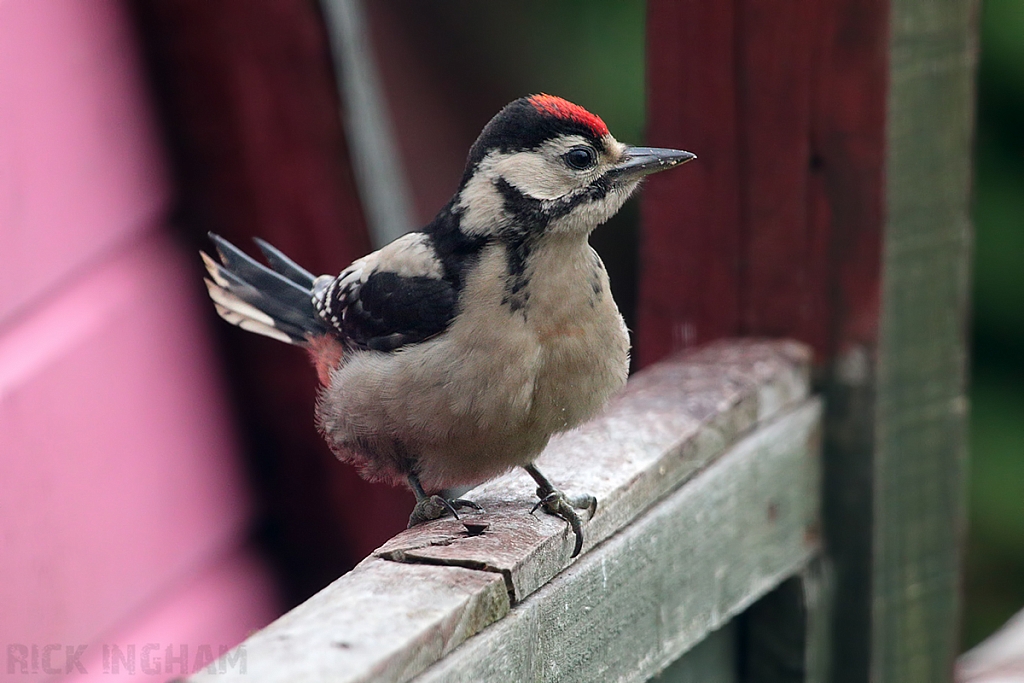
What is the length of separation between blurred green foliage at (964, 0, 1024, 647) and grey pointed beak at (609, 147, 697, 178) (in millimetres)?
1895

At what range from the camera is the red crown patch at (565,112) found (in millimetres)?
2162

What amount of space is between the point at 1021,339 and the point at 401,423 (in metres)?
2.39

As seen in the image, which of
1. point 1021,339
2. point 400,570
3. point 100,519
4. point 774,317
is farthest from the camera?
point 1021,339

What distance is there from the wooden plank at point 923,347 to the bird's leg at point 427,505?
0.94 meters

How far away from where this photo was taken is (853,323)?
2545mm

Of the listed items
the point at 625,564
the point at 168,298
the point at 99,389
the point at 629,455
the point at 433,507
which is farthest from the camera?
the point at 168,298

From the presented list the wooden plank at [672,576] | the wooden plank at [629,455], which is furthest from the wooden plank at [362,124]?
the wooden plank at [672,576]

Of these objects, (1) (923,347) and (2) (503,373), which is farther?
(1) (923,347)

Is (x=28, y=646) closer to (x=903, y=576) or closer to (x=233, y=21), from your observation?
(x=233, y=21)

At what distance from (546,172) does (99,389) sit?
0.98 meters

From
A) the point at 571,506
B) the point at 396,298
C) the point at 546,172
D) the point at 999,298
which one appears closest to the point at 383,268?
the point at 396,298

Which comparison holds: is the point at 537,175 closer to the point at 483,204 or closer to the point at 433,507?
the point at 483,204

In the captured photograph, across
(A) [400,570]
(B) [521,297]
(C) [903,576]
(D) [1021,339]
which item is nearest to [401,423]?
(B) [521,297]

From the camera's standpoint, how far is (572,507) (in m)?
1.83
